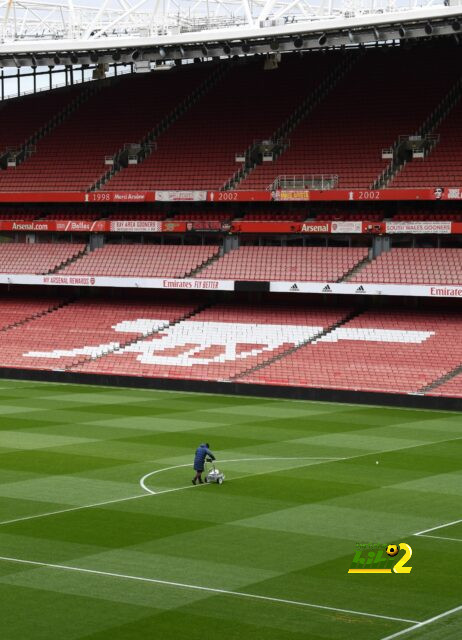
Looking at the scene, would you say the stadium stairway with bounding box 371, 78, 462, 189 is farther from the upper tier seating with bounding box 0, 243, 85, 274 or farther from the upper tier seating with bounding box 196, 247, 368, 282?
the upper tier seating with bounding box 0, 243, 85, 274

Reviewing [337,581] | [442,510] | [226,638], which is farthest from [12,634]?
[442,510]

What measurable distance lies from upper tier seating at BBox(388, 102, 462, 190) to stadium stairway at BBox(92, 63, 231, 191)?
15.9 metres

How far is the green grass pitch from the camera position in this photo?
1738 centimetres

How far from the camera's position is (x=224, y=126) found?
213 ft

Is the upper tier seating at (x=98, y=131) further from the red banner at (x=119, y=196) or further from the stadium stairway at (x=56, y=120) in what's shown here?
the red banner at (x=119, y=196)

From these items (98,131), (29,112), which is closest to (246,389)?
(98,131)

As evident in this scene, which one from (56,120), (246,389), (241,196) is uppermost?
(56,120)

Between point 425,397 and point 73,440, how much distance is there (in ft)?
53.9

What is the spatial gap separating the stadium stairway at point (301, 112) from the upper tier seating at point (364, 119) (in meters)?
0.36

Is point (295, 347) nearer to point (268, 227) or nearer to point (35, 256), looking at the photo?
point (268, 227)

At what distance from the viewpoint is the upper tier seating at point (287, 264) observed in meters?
56.6

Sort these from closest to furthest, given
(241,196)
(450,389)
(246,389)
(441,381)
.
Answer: (450,389)
(441,381)
(246,389)
(241,196)

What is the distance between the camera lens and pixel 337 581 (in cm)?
1938

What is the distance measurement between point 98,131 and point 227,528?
48140 millimetres
